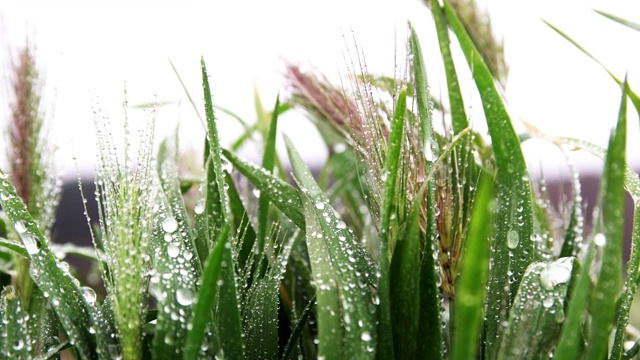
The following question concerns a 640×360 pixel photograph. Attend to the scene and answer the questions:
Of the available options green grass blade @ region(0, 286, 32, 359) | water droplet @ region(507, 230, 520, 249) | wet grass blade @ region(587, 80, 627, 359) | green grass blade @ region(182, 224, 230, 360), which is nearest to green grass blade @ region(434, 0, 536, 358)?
water droplet @ region(507, 230, 520, 249)

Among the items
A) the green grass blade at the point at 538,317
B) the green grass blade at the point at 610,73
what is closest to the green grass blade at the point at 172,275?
the green grass blade at the point at 538,317

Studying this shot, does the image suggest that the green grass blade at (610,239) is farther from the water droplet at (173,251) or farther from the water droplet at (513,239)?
the water droplet at (173,251)

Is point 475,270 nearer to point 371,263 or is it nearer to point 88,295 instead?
point 371,263

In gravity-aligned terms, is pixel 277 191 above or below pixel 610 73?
below

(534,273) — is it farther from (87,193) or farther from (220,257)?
(87,193)

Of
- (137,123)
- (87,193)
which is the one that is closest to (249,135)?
(137,123)

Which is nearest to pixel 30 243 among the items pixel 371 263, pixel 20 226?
pixel 20 226
